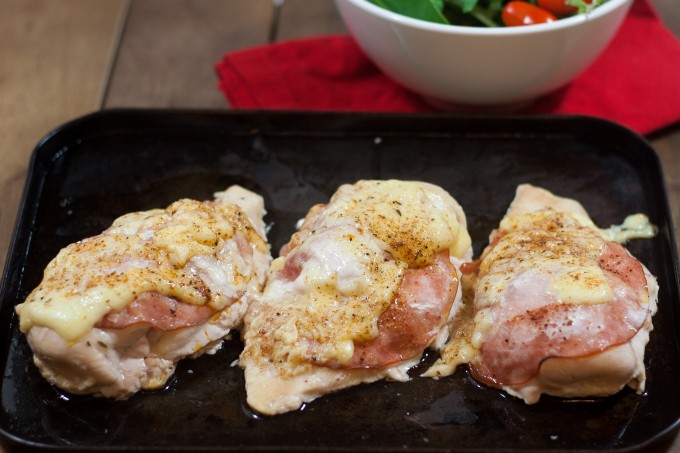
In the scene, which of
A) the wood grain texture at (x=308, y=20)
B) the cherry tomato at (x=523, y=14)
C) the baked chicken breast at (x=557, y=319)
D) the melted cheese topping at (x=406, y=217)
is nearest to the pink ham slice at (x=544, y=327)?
the baked chicken breast at (x=557, y=319)

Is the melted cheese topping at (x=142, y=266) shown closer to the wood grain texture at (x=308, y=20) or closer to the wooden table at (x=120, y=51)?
the wooden table at (x=120, y=51)

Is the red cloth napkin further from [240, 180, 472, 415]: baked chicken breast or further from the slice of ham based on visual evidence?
the slice of ham

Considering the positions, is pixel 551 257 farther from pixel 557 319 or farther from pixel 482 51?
pixel 482 51

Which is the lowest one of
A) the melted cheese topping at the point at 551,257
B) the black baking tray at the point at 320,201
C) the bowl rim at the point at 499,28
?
the black baking tray at the point at 320,201

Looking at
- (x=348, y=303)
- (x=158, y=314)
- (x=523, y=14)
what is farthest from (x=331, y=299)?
(x=523, y=14)

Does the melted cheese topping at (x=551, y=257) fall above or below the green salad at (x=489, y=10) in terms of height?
below

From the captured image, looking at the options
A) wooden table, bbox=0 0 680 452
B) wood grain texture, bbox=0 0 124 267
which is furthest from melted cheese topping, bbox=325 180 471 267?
wood grain texture, bbox=0 0 124 267

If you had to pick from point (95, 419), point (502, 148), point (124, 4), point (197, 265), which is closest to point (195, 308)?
point (197, 265)

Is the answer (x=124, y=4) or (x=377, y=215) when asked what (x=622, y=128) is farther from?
(x=124, y=4)
